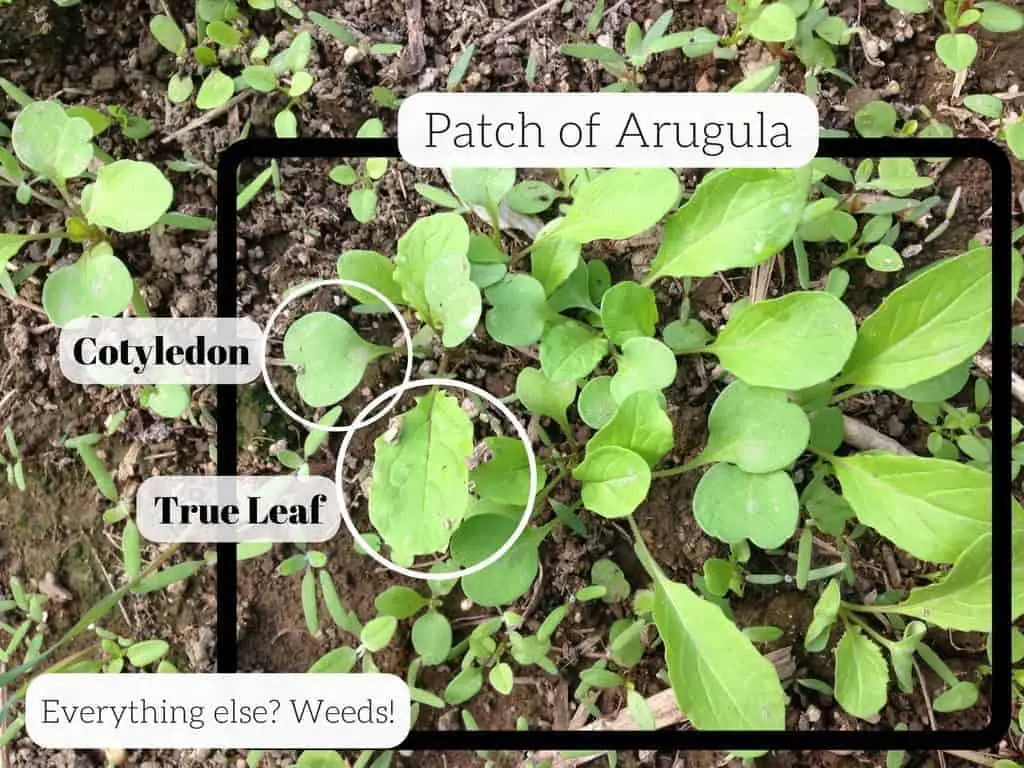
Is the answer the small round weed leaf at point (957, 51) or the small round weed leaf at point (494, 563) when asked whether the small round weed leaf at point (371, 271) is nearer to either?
the small round weed leaf at point (494, 563)

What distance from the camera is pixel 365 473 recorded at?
0.94m

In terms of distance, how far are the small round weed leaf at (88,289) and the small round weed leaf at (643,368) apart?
0.46 meters

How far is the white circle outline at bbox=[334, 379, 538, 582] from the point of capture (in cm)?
87

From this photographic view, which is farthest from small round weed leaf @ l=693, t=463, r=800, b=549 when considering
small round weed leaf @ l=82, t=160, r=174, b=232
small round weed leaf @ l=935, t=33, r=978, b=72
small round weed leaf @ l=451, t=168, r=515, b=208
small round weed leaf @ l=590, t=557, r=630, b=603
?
small round weed leaf @ l=82, t=160, r=174, b=232

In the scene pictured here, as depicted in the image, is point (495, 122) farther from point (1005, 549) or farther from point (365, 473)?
point (1005, 549)

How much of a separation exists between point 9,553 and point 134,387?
0.21 meters

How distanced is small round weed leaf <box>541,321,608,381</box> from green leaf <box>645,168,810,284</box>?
0.11m

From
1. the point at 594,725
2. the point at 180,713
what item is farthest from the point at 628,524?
the point at 180,713

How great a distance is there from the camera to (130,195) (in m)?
0.88

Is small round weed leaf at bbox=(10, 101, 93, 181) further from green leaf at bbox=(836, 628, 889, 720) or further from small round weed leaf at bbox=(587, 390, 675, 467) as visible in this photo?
green leaf at bbox=(836, 628, 889, 720)

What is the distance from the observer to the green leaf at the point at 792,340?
2.67 ft

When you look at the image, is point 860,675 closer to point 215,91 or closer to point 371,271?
point 371,271

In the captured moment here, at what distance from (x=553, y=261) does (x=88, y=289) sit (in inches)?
17.4

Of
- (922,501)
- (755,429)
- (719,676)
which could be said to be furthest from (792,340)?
(719,676)
